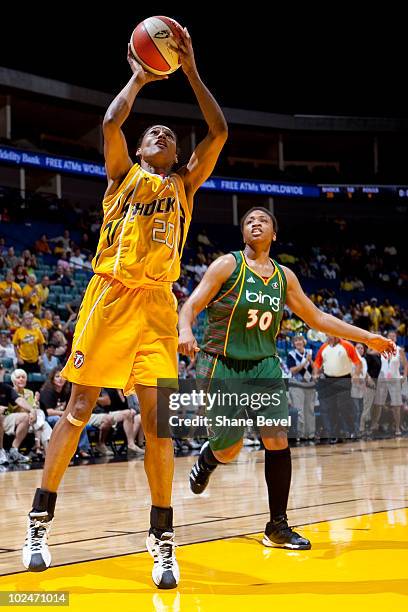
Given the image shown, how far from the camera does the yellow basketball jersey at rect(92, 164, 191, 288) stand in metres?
4.10

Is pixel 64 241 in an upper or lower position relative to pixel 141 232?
upper

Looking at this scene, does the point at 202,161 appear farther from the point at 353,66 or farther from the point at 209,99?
the point at 353,66

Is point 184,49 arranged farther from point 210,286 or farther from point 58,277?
point 58,277

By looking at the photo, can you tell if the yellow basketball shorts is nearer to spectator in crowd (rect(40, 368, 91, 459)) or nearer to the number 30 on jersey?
the number 30 on jersey

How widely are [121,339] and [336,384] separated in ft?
36.3

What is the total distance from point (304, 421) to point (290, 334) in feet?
15.3

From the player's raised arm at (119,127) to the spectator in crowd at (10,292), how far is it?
1070cm

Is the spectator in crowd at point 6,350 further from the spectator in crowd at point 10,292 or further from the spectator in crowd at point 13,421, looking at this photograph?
the spectator in crowd at point 10,292

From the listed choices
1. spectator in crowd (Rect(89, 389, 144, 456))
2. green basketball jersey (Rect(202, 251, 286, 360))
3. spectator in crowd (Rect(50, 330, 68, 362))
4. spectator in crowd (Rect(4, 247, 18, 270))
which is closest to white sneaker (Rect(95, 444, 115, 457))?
spectator in crowd (Rect(89, 389, 144, 456))

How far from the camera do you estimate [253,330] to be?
212 inches

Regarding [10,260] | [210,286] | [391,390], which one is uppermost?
[10,260]

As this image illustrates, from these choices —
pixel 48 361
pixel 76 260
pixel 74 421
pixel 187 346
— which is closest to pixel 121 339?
pixel 74 421

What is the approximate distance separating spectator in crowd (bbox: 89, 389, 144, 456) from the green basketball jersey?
263 inches

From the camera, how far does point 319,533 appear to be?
5477 millimetres
